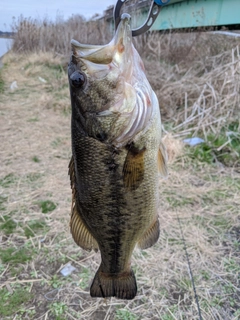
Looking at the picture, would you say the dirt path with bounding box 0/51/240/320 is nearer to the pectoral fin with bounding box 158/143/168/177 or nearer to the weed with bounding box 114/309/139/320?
Result: the weed with bounding box 114/309/139/320

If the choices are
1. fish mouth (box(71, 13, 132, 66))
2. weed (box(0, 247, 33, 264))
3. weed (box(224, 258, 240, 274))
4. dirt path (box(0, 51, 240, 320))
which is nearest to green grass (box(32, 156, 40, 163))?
dirt path (box(0, 51, 240, 320))

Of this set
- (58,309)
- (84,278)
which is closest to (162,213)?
(84,278)

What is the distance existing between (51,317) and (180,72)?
6107 mm

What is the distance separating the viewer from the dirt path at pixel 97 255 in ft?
7.73

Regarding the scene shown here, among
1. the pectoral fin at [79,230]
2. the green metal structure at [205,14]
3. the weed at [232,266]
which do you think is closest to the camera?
the pectoral fin at [79,230]

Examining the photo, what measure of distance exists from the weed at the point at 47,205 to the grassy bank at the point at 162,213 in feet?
0.04

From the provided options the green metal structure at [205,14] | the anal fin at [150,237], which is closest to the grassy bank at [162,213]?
the anal fin at [150,237]

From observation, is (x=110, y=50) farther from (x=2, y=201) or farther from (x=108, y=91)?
(x=2, y=201)

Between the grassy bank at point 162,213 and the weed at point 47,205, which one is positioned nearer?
the grassy bank at point 162,213

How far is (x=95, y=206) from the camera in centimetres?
134

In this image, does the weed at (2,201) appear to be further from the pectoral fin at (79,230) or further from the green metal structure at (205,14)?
the green metal structure at (205,14)

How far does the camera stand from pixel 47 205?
11.9ft

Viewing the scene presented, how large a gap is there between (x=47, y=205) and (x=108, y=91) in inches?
105

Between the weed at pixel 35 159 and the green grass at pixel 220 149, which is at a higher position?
the green grass at pixel 220 149
